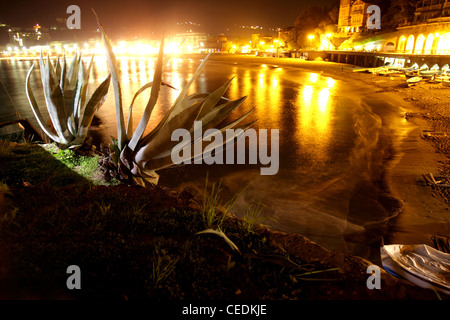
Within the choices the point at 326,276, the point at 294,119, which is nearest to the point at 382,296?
the point at 326,276

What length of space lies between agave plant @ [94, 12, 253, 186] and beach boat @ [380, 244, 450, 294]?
2326mm

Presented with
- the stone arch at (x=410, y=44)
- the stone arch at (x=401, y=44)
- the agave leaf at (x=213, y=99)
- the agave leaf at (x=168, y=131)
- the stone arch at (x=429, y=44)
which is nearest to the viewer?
the agave leaf at (x=168, y=131)

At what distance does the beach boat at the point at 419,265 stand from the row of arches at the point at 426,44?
39.5 m

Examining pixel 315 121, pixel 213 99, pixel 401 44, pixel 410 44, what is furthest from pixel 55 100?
pixel 401 44

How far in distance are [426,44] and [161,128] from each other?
1849 inches

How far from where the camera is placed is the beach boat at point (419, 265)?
278 cm

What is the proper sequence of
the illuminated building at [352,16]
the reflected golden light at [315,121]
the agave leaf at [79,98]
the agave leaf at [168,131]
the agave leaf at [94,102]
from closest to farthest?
1. the agave leaf at [168,131]
2. the agave leaf at [94,102]
3. the agave leaf at [79,98]
4. the reflected golden light at [315,121]
5. the illuminated building at [352,16]

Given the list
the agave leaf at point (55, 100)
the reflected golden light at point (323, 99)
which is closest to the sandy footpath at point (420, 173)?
the reflected golden light at point (323, 99)

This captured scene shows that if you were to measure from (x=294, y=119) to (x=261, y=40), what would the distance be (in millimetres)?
102297

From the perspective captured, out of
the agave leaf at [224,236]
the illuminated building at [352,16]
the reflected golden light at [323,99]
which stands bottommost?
the reflected golden light at [323,99]

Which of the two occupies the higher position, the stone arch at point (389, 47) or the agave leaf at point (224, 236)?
the stone arch at point (389, 47)

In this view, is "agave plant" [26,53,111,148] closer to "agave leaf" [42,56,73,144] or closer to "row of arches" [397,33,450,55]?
"agave leaf" [42,56,73,144]

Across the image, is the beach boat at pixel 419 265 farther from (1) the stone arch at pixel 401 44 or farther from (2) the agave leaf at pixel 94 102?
(1) the stone arch at pixel 401 44
